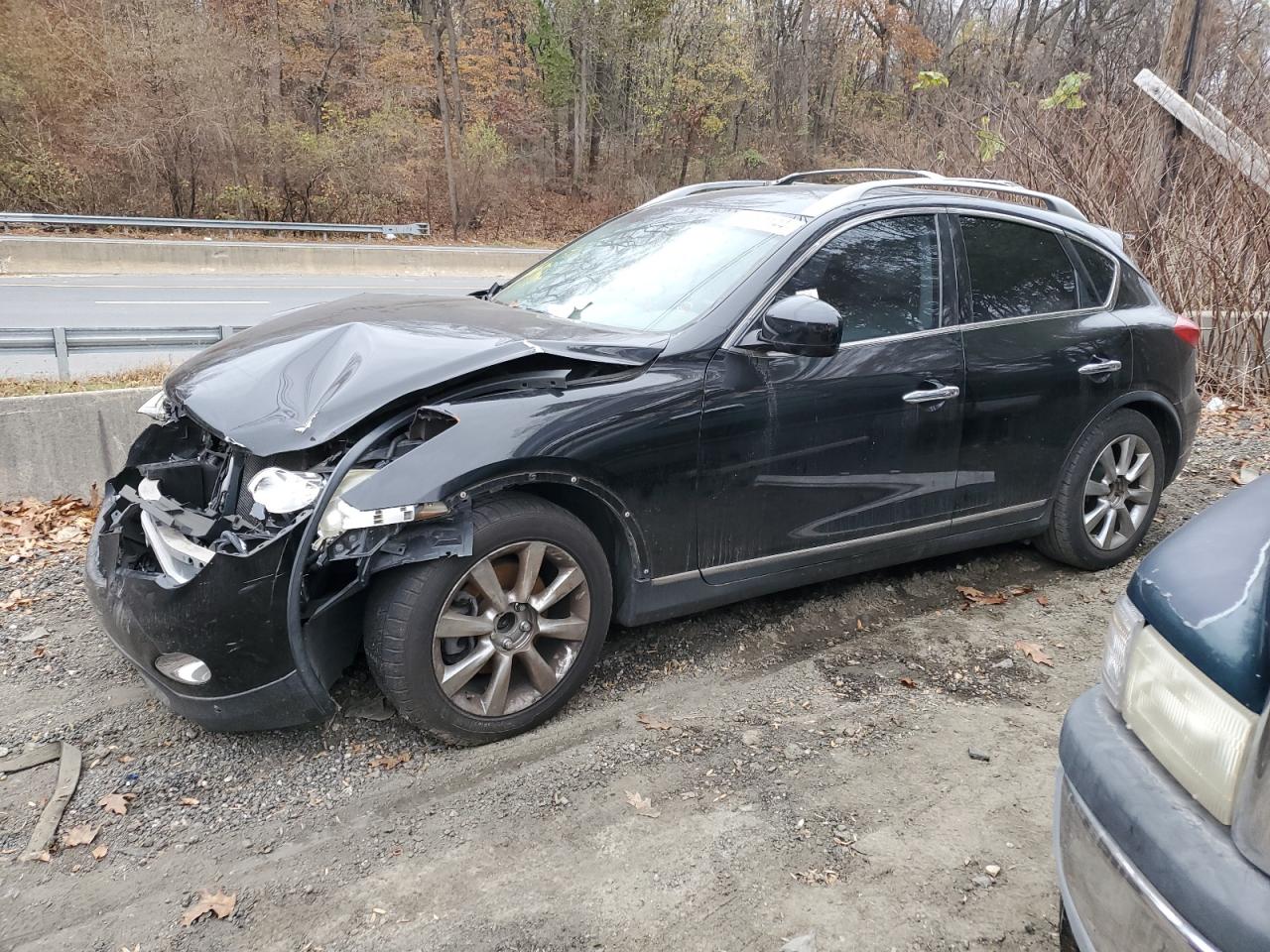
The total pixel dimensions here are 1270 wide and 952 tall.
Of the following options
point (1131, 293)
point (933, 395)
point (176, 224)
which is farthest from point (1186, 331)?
point (176, 224)

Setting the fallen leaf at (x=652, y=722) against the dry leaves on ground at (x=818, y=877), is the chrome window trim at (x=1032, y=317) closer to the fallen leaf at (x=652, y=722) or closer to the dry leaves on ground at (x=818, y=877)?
the fallen leaf at (x=652, y=722)

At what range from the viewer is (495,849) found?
2.71 m

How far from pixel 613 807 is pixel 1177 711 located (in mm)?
1678

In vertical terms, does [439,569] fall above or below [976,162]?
below

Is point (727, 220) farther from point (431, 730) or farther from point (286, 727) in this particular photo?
point (286, 727)

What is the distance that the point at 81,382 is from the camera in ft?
21.6

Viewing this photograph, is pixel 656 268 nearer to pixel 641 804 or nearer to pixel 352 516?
pixel 352 516

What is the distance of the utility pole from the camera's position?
9007mm

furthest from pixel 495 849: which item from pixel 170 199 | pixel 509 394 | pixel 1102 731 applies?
pixel 170 199

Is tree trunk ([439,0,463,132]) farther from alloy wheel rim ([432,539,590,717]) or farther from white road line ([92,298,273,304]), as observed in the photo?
alloy wheel rim ([432,539,590,717])

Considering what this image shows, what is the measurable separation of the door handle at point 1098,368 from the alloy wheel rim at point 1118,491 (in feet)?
1.21

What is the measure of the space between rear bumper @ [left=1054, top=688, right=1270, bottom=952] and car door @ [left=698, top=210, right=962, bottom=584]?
5.20 ft

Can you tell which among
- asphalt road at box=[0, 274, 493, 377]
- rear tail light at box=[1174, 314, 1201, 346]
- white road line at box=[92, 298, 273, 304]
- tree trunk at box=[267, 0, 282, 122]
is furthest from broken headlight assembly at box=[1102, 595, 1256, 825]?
tree trunk at box=[267, 0, 282, 122]

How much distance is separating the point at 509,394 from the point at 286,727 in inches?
55.6
